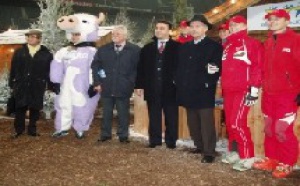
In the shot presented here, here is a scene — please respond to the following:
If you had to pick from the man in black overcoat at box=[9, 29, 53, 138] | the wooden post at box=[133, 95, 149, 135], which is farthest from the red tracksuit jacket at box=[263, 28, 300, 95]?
the man in black overcoat at box=[9, 29, 53, 138]

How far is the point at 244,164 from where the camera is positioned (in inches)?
219

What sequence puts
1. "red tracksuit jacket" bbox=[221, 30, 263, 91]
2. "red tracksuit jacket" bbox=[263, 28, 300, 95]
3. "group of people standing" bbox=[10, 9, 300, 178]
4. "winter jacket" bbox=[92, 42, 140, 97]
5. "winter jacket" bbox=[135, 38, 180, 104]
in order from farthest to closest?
"winter jacket" bbox=[92, 42, 140, 97] → "winter jacket" bbox=[135, 38, 180, 104] → "red tracksuit jacket" bbox=[221, 30, 263, 91] → "group of people standing" bbox=[10, 9, 300, 178] → "red tracksuit jacket" bbox=[263, 28, 300, 95]

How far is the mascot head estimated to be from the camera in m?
7.95

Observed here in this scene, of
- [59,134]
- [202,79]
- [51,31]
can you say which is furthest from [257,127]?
[51,31]

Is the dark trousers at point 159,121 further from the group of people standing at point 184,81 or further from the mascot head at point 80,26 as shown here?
the mascot head at point 80,26

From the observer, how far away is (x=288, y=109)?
17.1 feet

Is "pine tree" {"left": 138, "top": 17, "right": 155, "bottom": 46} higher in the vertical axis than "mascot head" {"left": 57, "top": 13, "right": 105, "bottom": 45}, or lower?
higher

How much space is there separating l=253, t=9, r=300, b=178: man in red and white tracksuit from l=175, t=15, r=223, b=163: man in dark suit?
87 centimetres

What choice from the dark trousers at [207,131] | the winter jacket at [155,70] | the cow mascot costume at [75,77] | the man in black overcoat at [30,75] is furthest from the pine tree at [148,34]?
the dark trousers at [207,131]

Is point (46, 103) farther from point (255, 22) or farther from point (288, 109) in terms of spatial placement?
point (288, 109)

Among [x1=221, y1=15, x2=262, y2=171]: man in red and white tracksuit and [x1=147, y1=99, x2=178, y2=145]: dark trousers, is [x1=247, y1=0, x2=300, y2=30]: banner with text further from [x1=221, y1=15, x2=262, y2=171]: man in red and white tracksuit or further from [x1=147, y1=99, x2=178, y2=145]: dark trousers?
[x1=147, y1=99, x2=178, y2=145]: dark trousers

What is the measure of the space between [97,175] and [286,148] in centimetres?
263

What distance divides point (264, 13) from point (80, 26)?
165 inches

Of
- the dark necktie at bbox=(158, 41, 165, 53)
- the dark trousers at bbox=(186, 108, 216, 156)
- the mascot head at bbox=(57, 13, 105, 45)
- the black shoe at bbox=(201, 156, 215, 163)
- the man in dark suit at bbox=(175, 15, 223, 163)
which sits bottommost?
the black shoe at bbox=(201, 156, 215, 163)
